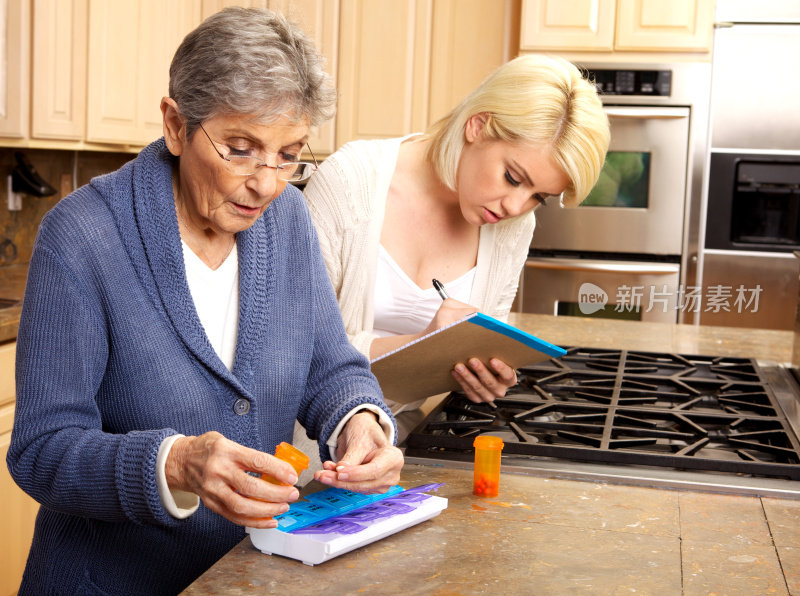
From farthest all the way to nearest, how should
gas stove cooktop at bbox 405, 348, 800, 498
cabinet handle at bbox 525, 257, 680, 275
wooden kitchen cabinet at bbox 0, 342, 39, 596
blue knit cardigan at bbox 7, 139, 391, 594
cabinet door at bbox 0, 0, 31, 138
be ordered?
cabinet handle at bbox 525, 257, 680, 275 → cabinet door at bbox 0, 0, 31, 138 → wooden kitchen cabinet at bbox 0, 342, 39, 596 → gas stove cooktop at bbox 405, 348, 800, 498 → blue knit cardigan at bbox 7, 139, 391, 594

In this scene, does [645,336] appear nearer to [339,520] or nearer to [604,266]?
[604,266]

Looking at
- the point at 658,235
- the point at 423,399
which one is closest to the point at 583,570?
the point at 423,399

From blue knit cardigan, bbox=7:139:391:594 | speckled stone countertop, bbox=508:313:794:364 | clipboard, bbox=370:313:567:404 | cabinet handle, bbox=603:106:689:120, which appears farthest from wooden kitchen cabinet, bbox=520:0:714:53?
blue knit cardigan, bbox=7:139:391:594

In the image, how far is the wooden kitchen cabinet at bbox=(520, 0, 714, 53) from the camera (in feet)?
11.2

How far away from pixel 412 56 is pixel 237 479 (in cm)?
324

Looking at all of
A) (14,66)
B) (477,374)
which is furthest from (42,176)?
(477,374)

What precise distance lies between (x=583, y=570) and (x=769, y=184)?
2.82 meters

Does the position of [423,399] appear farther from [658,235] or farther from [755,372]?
[658,235]

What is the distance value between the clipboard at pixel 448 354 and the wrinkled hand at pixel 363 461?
0.72ft

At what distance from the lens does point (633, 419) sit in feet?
5.09

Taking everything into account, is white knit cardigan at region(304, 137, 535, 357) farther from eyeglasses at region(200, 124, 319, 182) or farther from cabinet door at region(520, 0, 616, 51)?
cabinet door at region(520, 0, 616, 51)

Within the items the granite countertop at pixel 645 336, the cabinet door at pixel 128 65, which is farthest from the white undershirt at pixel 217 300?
the cabinet door at pixel 128 65

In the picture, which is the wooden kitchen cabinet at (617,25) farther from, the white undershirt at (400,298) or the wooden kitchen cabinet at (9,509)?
the wooden kitchen cabinet at (9,509)

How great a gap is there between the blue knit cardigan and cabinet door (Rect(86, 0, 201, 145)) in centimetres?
202
